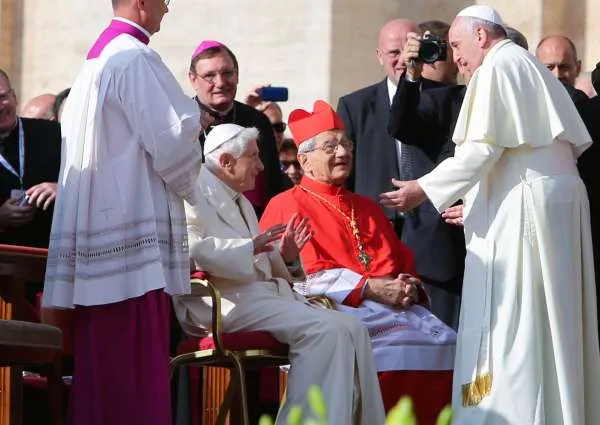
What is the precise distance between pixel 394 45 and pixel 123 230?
2.91m

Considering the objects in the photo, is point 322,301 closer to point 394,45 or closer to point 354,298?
point 354,298

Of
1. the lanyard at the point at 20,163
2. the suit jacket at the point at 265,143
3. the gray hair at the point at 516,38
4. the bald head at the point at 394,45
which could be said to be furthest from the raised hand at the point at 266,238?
the bald head at the point at 394,45

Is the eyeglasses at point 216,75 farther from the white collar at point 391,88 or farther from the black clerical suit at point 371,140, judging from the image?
the white collar at point 391,88

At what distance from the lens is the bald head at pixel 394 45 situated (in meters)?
10.5

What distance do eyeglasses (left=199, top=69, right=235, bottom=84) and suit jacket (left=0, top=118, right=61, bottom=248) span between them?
91 centimetres

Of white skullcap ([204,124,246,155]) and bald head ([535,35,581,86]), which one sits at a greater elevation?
bald head ([535,35,581,86])

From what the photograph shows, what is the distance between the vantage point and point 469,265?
8.95m

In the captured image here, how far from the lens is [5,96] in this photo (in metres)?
9.31

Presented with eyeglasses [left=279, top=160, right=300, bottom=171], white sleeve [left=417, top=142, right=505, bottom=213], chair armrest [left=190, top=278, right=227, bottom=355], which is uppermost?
eyeglasses [left=279, top=160, right=300, bottom=171]

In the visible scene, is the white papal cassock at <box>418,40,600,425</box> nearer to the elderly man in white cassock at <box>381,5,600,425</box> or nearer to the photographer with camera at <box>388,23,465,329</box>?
the elderly man in white cassock at <box>381,5,600,425</box>

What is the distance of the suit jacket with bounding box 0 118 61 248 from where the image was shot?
917cm

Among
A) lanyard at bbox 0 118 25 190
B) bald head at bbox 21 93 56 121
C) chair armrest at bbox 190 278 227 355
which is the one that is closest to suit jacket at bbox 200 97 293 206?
bald head at bbox 21 93 56 121

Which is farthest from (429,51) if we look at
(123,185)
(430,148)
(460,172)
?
(123,185)

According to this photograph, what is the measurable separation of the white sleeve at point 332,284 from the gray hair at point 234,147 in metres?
0.77
